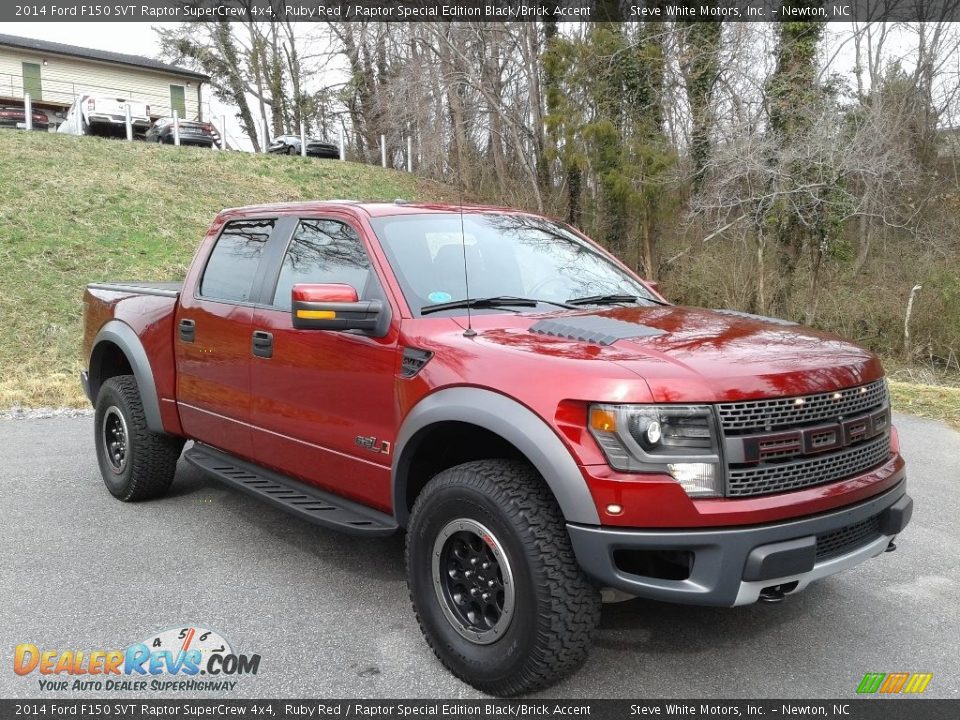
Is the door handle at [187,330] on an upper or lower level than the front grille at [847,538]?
upper

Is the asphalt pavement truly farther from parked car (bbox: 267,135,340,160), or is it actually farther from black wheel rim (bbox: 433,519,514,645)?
parked car (bbox: 267,135,340,160)

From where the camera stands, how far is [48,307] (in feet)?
43.0

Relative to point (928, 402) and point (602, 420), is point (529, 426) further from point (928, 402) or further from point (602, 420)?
point (928, 402)

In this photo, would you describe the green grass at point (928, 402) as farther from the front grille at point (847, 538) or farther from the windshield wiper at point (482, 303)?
the windshield wiper at point (482, 303)

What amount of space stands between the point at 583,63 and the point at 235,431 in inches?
609

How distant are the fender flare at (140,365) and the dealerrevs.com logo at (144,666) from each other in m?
1.97

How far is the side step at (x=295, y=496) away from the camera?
11.8 feet

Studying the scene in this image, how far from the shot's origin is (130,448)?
5.23 metres

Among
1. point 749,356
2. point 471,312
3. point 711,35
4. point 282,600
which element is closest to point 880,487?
point 749,356

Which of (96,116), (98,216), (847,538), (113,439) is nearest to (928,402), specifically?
(847,538)

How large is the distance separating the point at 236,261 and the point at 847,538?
11.6 ft

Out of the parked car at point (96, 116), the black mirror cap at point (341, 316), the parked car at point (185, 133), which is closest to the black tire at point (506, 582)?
the black mirror cap at point (341, 316)

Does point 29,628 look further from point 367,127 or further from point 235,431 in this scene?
point 367,127

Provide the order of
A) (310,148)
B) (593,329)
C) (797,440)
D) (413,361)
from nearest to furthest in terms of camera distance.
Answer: (797,440)
(593,329)
(413,361)
(310,148)
